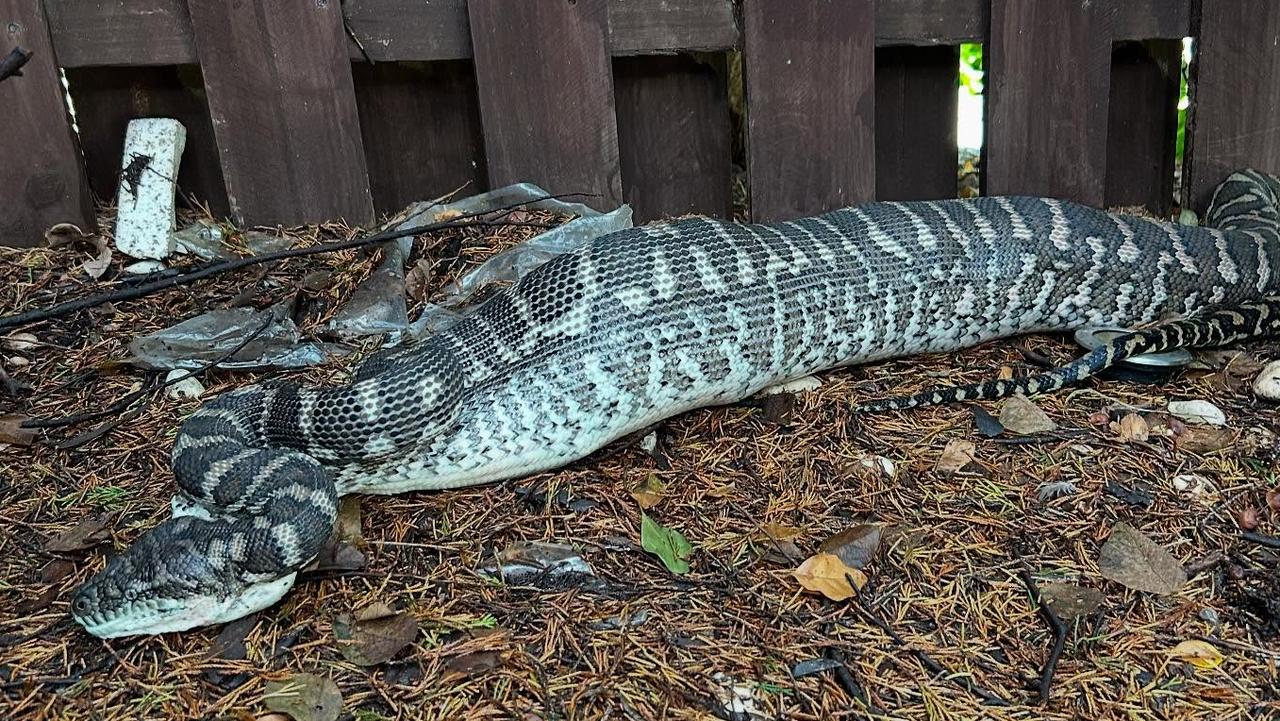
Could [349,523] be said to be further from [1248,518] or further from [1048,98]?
[1048,98]

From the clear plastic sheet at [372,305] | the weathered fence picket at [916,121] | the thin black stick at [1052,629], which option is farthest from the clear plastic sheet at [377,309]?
the weathered fence picket at [916,121]

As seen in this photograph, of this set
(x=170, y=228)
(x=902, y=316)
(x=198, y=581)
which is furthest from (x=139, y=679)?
(x=902, y=316)

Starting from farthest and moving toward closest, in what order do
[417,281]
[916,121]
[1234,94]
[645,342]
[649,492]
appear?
[916,121] < [1234,94] < [417,281] < [645,342] < [649,492]

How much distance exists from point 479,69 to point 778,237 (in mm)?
1749

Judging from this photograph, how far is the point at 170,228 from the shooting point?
200 inches


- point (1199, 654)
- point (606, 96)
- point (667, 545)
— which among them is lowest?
point (1199, 654)

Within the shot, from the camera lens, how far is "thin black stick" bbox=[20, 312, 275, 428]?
4.11m

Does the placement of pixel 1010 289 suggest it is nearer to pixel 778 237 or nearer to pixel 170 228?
pixel 778 237

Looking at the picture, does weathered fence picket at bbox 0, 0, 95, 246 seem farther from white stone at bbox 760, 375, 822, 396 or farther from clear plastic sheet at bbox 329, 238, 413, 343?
white stone at bbox 760, 375, 822, 396

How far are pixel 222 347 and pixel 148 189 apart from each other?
114cm

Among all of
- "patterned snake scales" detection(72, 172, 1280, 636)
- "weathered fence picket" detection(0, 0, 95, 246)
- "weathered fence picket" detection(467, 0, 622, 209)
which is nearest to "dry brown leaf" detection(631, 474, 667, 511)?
"patterned snake scales" detection(72, 172, 1280, 636)

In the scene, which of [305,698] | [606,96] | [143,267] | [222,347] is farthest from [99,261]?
[305,698]

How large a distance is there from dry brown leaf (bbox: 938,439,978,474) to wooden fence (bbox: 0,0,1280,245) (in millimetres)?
1838

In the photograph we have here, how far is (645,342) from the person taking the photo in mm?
4258
